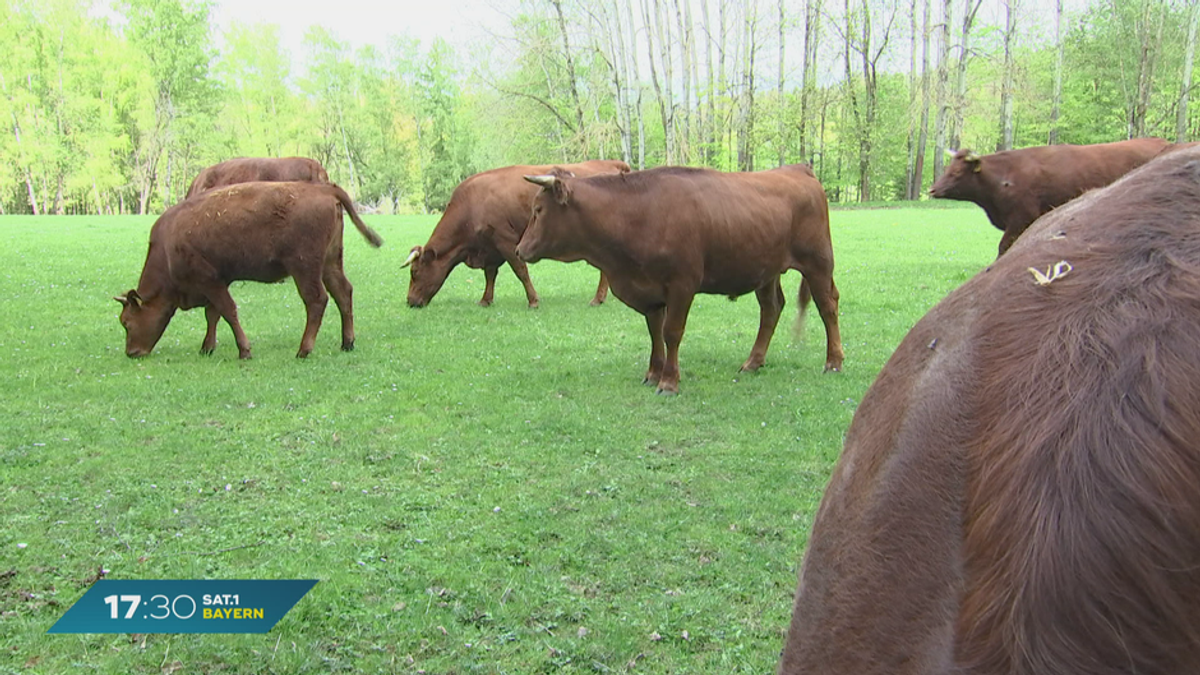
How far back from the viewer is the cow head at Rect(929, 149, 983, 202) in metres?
12.4

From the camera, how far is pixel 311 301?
29.6ft

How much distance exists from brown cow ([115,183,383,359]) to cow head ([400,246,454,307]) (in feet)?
10.2

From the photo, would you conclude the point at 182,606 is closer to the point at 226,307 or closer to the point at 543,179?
the point at 543,179

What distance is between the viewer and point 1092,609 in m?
0.88

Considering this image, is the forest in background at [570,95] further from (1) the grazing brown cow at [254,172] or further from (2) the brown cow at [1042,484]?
(2) the brown cow at [1042,484]

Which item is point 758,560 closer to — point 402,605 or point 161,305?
point 402,605

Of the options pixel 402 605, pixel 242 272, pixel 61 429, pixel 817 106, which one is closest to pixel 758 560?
pixel 402 605

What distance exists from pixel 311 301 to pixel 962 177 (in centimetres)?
948

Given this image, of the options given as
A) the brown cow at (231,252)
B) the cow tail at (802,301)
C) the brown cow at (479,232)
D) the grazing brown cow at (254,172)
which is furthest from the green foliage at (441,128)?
the cow tail at (802,301)

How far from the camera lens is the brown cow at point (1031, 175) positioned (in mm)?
12102

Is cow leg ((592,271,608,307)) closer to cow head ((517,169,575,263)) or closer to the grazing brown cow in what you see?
cow head ((517,169,575,263))

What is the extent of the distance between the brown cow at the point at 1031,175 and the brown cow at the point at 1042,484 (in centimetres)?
1182

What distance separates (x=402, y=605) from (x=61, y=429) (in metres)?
4.11

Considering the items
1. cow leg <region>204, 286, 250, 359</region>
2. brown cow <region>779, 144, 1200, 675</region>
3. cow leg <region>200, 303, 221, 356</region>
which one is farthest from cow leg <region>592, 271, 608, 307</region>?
brown cow <region>779, 144, 1200, 675</region>
